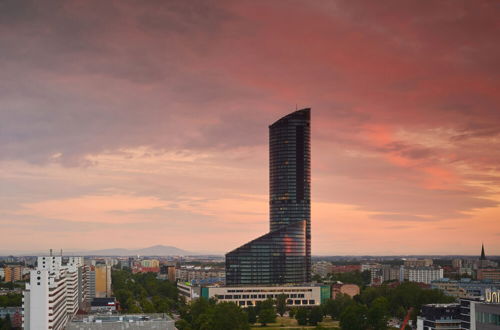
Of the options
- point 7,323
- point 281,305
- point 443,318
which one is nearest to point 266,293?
point 281,305

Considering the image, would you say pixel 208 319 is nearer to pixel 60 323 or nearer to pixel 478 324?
pixel 60 323

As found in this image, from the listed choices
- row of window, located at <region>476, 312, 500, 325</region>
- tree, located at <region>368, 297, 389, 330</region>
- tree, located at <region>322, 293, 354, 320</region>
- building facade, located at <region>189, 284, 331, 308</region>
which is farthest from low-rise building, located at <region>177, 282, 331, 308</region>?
row of window, located at <region>476, 312, 500, 325</region>

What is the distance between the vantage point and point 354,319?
126500 millimetres

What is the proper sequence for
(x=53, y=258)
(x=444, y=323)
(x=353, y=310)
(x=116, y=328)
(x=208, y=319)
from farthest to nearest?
(x=53, y=258) → (x=353, y=310) → (x=208, y=319) → (x=444, y=323) → (x=116, y=328)

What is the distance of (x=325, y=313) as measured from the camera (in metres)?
156

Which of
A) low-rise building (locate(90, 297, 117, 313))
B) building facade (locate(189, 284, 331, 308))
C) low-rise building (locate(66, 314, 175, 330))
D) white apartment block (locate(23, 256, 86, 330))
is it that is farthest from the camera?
building facade (locate(189, 284, 331, 308))

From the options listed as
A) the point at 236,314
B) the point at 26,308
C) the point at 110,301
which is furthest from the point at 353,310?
the point at 110,301

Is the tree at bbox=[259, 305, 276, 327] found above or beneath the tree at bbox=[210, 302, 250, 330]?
beneath

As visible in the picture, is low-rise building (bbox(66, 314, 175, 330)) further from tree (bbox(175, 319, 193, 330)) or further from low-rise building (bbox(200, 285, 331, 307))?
low-rise building (bbox(200, 285, 331, 307))

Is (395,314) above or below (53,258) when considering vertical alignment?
below

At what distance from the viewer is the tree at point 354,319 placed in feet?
414

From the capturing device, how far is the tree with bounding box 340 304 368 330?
414 feet

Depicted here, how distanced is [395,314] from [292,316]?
24752mm

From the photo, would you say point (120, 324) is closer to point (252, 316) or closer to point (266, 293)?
point (252, 316)
